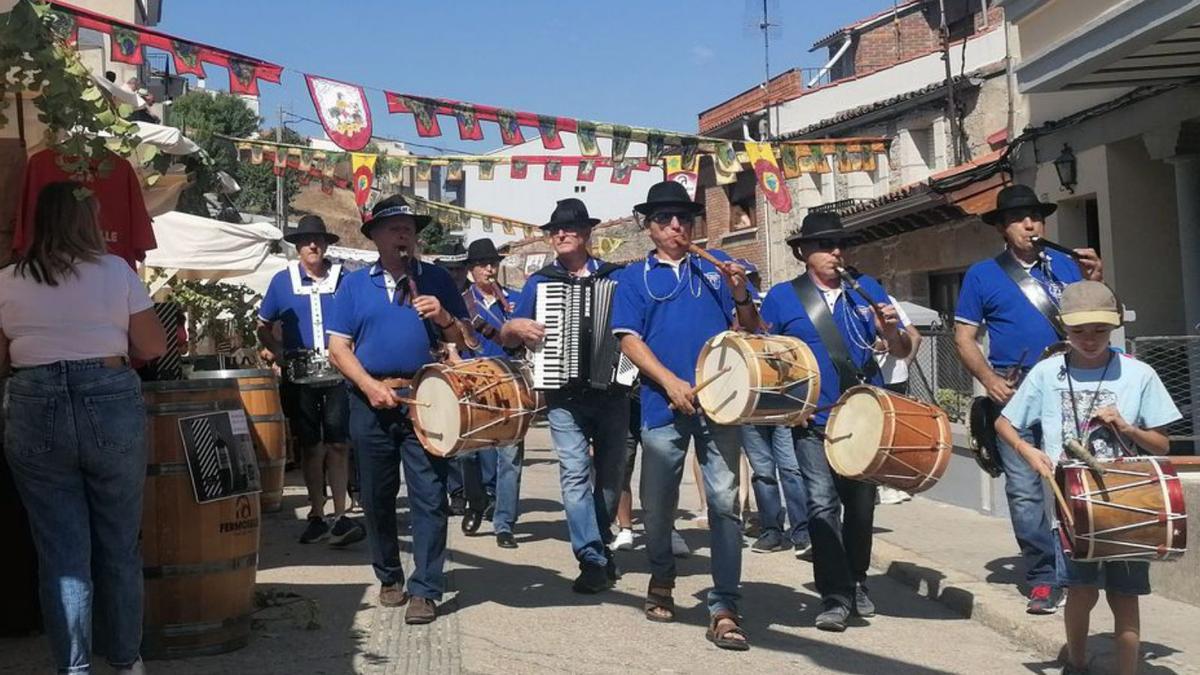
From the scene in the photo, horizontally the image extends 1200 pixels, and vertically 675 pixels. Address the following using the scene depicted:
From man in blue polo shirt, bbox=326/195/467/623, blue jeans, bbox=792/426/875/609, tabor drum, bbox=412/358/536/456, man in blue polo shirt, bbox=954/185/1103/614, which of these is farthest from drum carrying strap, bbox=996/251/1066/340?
man in blue polo shirt, bbox=326/195/467/623

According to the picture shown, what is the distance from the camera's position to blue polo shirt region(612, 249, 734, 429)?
21.4 feet

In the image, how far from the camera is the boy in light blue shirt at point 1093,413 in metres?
5.18

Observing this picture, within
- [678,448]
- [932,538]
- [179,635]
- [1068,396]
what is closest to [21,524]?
[179,635]

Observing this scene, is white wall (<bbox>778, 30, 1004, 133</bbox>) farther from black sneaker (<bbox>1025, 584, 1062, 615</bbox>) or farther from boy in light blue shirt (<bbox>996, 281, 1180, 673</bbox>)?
boy in light blue shirt (<bbox>996, 281, 1180, 673</bbox>)

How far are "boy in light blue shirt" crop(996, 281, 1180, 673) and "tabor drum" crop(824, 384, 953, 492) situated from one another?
600 mm

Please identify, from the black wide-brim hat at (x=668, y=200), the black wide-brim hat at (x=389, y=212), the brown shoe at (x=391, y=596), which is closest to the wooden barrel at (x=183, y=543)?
the brown shoe at (x=391, y=596)

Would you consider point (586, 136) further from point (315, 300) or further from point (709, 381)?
point (709, 381)

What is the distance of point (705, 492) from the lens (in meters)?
6.47

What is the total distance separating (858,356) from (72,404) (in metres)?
3.90

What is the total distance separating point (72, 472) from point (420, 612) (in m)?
2.24

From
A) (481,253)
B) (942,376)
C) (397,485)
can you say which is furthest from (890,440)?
(942,376)

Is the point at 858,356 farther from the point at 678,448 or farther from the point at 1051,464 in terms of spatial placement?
the point at 1051,464

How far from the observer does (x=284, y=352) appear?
9125mm

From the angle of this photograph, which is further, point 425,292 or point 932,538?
point 932,538
